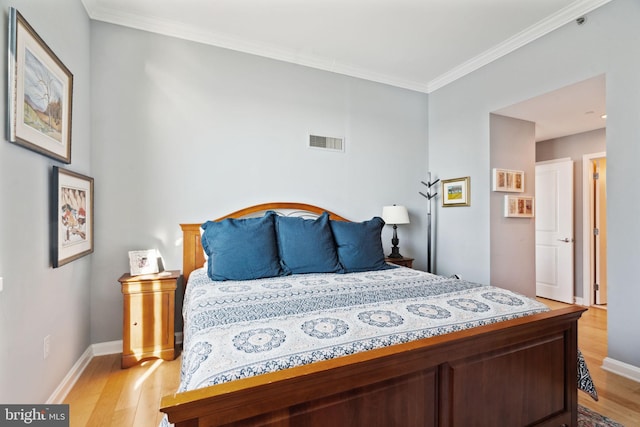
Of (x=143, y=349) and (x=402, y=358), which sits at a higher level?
(x=402, y=358)

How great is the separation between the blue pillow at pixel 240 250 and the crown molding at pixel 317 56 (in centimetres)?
178

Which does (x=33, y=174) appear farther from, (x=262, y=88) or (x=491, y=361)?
(x=491, y=361)

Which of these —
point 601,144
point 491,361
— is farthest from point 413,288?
point 601,144

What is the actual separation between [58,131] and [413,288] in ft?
8.02

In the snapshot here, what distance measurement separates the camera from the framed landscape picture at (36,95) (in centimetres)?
143

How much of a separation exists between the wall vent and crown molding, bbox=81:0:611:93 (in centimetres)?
76

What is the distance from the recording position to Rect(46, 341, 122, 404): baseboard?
1916 millimetres

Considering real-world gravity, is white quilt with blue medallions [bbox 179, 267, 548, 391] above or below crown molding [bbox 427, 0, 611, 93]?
below

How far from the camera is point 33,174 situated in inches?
65.6

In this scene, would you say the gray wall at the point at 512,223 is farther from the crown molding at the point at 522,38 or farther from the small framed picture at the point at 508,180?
the crown molding at the point at 522,38

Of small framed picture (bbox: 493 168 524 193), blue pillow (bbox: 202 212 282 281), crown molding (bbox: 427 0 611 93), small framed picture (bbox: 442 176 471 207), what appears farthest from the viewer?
small framed picture (bbox: 442 176 471 207)

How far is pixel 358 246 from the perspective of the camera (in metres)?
2.70

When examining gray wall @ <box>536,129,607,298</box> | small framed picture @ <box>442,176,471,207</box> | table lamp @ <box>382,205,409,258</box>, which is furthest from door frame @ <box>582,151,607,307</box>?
table lamp @ <box>382,205,409,258</box>

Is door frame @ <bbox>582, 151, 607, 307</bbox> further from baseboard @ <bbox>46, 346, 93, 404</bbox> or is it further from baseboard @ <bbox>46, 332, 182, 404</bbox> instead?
baseboard @ <bbox>46, 346, 93, 404</bbox>
